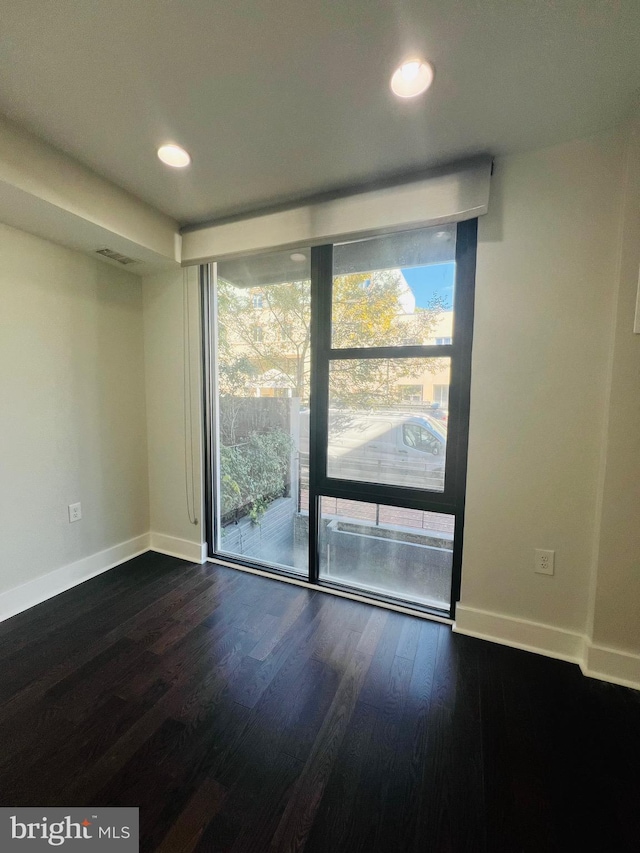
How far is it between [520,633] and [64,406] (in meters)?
3.13

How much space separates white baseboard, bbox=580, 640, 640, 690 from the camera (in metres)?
1.57

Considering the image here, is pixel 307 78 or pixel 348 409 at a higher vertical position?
pixel 307 78

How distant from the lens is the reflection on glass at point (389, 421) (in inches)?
78.9

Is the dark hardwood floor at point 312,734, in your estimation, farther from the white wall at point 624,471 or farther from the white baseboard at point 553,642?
the white wall at point 624,471

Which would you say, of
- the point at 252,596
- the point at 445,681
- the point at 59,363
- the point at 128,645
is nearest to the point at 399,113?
the point at 59,363

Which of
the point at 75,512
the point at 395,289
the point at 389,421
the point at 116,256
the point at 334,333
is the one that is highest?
the point at 116,256

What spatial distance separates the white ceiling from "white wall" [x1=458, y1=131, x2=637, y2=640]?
Result: 0.76 feet

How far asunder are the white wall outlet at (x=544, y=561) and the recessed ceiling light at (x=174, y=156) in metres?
2.72

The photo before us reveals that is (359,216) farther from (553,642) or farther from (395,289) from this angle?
(553,642)

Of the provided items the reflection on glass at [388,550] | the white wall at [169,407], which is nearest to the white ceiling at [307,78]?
the white wall at [169,407]

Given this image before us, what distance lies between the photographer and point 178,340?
2641 mm

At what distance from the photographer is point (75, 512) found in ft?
7.79

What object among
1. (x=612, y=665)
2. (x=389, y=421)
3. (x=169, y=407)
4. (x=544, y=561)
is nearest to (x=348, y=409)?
(x=389, y=421)

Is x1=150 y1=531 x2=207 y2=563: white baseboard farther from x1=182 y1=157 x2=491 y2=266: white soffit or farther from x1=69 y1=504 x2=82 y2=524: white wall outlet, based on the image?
x1=182 y1=157 x2=491 y2=266: white soffit
